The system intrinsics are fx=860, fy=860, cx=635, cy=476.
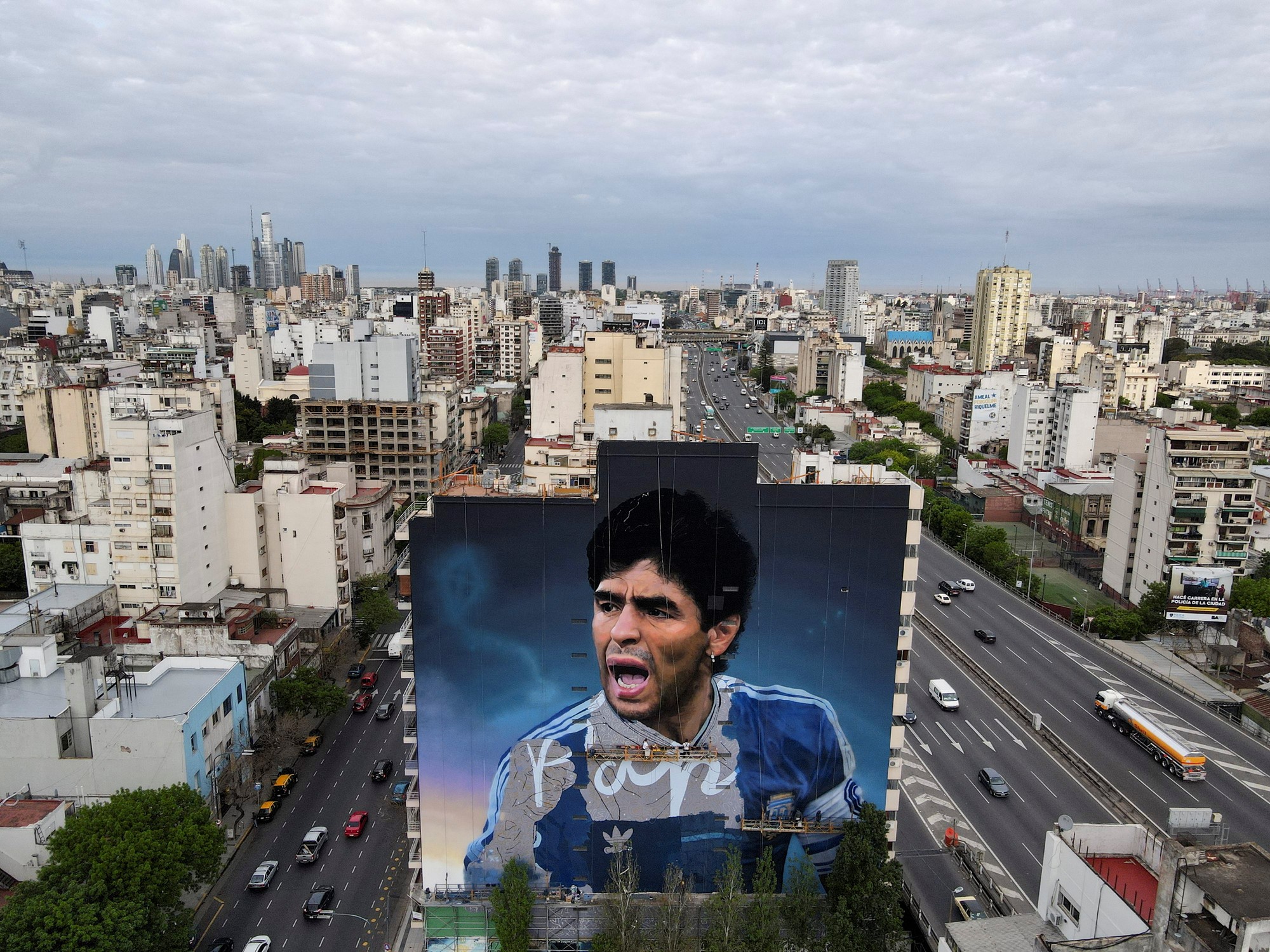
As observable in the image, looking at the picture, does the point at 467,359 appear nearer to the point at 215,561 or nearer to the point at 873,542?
the point at 215,561

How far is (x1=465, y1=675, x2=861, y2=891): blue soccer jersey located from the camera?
70.0ft

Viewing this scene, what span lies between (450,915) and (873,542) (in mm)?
14149

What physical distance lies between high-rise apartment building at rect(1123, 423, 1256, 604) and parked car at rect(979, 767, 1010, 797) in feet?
64.0

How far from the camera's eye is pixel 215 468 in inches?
1512

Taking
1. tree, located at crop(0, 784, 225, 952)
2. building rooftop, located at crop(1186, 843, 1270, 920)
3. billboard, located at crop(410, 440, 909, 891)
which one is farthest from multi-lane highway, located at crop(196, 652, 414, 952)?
building rooftop, located at crop(1186, 843, 1270, 920)

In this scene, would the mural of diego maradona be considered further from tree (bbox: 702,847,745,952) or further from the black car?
the black car

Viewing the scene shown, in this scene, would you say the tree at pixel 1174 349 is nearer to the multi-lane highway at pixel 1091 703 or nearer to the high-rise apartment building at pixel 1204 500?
the high-rise apartment building at pixel 1204 500

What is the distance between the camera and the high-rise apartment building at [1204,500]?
4234 centimetres

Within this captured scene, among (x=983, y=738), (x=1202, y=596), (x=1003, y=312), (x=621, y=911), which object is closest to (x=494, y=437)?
(x=983, y=738)

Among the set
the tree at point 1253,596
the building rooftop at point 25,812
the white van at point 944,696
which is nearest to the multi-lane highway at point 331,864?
the building rooftop at point 25,812

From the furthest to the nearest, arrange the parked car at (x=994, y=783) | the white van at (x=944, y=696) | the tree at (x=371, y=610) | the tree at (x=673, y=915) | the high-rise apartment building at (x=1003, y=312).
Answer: the high-rise apartment building at (x=1003, y=312) < the tree at (x=371, y=610) < the white van at (x=944, y=696) < the parked car at (x=994, y=783) < the tree at (x=673, y=915)

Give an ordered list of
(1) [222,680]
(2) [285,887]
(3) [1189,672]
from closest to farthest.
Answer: (2) [285,887], (1) [222,680], (3) [1189,672]

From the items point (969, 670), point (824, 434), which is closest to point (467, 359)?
point (824, 434)

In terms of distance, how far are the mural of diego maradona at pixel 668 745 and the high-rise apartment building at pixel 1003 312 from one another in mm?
127380
